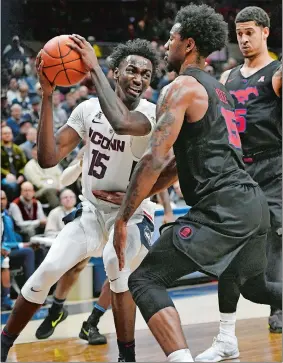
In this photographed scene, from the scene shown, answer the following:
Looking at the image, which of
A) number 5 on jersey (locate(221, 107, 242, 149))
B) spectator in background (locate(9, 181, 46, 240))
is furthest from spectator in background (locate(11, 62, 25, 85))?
number 5 on jersey (locate(221, 107, 242, 149))

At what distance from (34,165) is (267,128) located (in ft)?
14.9

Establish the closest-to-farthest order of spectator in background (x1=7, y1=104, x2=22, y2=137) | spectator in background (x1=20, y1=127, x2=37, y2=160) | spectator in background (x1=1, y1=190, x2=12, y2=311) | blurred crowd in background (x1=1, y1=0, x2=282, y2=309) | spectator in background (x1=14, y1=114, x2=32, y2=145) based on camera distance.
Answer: spectator in background (x1=1, y1=190, x2=12, y2=311) → blurred crowd in background (x1=1, y1=0, x2=282, y2=309) → spectator in background (x1=20, y1=127, x2=37, y2=160) → spectator in background (x1=14, y1=114, x2=32, y2=145) → spectator in background (x1=7, y1=104, x2=22, y2=137)

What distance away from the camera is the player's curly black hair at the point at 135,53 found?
16.8 feet

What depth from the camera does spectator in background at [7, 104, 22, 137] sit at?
1095cm

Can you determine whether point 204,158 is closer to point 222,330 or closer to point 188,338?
point 222,330

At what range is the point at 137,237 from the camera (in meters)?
4.91

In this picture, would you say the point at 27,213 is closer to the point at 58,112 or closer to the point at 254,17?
the point at 58,112

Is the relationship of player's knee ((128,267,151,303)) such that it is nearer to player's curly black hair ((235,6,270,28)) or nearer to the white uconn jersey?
the white uconn jersey

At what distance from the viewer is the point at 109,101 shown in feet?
13.5

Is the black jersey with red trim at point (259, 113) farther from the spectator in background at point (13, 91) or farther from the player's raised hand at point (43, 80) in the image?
the spectator in background at point (13, 91)

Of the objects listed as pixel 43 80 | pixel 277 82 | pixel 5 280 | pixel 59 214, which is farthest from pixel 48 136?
pixel 59 214

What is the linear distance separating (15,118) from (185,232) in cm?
766

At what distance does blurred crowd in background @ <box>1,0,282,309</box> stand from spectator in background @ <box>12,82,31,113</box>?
0.02 meters

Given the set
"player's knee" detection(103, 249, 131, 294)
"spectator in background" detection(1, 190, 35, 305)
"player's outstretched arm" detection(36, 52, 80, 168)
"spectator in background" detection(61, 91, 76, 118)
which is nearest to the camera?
"player's outstretched arm" detection(36, 52, 80, 168)
